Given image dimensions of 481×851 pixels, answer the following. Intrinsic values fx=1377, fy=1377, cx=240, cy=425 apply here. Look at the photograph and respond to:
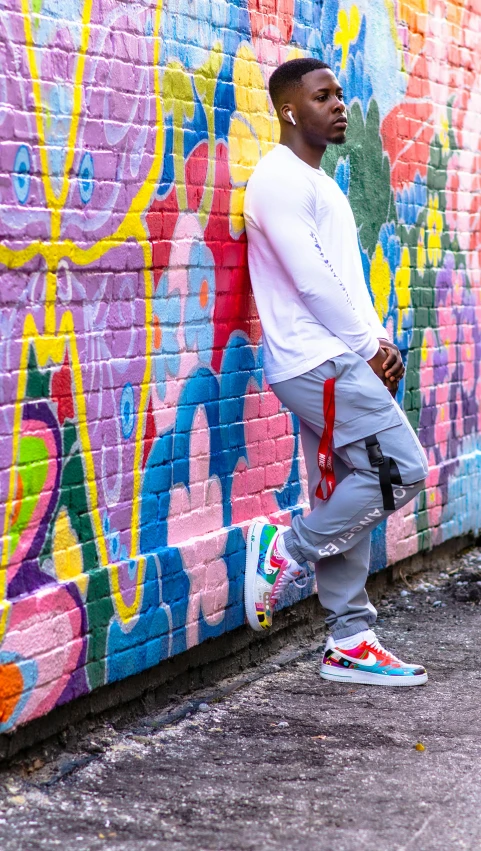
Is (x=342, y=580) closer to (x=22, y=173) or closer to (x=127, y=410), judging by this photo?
(x=127, y=410)

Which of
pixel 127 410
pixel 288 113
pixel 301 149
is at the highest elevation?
pixel 288 113

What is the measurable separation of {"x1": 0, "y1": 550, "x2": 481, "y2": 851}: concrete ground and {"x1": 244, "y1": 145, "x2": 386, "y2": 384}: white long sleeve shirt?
48.0 inches

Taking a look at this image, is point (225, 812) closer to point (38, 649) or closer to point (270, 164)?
point (38, 649)

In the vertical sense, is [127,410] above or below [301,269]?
below

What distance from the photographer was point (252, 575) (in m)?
5.23

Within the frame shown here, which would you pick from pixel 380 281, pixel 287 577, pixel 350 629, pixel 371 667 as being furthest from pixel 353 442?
pixel 380 281

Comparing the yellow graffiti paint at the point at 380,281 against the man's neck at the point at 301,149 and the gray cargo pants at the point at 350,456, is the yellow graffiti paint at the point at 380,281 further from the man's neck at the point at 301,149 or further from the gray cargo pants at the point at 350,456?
the gray cargo pants at the point at 350,456

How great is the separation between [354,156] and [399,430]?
1944 mm

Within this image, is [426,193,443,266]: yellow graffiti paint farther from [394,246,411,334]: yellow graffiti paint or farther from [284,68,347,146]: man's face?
[284,68,347,146]: man's face

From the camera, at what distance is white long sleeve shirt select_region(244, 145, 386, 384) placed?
4.87 meters

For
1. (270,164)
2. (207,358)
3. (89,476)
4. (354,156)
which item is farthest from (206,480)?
(354,156)

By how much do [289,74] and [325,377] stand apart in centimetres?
118

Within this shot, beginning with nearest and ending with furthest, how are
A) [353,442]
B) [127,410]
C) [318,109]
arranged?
[127,410], [353,442], [318,109]

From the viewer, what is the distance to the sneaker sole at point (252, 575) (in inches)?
206
